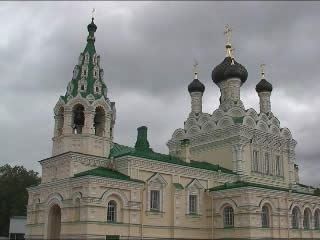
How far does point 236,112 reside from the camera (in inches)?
1176

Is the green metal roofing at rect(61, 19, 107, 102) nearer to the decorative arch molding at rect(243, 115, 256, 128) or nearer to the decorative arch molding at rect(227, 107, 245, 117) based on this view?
the decorative arch molding at rect(227, 107, 245, 117)

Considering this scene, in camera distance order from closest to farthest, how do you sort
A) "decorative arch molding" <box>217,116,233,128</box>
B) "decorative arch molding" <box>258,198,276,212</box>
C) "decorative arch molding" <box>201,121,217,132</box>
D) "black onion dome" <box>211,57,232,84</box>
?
"decorative arch molding" <box>258,198,276,212</box>, "decorative arch molding" <box>217,116,233,128</box>, "decorative arch molding" <box>201,121,217,132</box>, "black onion dome" <box>211,57,232,84</box>

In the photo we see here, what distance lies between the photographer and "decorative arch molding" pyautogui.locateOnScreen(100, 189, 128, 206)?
2056cm

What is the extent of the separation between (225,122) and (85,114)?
10877 mm

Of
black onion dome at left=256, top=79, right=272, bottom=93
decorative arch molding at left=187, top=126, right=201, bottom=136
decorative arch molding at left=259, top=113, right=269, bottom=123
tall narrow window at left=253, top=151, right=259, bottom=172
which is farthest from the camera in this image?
black onion dome at left=256, top=79, right=272, bottom=93

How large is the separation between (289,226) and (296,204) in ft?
5.34

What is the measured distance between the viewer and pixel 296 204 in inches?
1043

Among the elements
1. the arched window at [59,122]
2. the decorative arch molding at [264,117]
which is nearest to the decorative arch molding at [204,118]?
the decorative arch molding at [264,117]

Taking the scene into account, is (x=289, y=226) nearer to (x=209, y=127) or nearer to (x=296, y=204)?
(x=296, y=204)

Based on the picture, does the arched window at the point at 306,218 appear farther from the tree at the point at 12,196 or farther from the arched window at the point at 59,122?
the tree at the point at 12,196

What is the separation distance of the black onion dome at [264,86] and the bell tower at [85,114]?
14.1m

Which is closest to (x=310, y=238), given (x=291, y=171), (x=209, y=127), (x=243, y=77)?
(x=291, y=171)

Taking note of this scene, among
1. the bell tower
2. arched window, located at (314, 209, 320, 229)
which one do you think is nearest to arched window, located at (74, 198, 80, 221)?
the bell tower

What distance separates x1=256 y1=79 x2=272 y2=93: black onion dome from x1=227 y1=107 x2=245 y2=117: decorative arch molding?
474 cm
